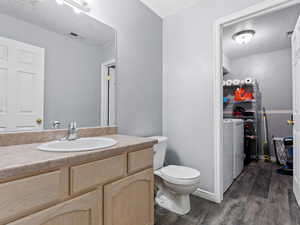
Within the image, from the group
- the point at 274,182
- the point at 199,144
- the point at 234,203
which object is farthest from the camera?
the point at 274,182

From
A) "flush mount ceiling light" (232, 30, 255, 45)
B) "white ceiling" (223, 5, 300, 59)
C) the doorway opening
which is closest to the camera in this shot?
the doorway opening

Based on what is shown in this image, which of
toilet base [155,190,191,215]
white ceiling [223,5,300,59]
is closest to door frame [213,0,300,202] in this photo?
toilet base [155,190,191,215]

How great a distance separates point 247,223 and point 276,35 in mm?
3177

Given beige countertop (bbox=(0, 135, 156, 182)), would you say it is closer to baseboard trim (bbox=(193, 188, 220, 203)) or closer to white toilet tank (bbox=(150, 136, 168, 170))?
white toilet tank (bbox=(150, 136, 168, 170))

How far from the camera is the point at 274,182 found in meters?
2.47

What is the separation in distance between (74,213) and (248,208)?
5.90 feet

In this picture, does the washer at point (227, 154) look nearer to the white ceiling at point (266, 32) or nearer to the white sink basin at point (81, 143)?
the white sink basin at point (81, 143)

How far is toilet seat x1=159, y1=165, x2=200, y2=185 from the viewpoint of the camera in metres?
1.59

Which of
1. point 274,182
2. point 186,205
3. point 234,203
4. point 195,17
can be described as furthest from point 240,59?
point 186,205

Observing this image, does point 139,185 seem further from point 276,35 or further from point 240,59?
point 240,59

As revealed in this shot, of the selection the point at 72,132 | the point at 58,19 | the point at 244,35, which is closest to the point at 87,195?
the point at 72,132

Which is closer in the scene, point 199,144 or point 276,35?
point 199,144

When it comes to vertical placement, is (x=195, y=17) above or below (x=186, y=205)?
above

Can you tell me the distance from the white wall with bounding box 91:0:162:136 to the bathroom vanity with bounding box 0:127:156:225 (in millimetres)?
697
